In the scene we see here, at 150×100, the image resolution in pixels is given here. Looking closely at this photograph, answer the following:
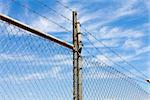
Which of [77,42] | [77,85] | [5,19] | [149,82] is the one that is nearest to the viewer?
[5,19]

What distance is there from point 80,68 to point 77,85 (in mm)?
1641

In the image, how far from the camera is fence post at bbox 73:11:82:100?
45.1 metres

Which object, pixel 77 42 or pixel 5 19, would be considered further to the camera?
pixel 77 42

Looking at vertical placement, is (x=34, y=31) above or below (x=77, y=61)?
above

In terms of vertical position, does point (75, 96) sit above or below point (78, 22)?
below

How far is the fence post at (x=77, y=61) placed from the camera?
1774 inches

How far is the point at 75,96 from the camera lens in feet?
147

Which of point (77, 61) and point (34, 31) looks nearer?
point (34, 31)

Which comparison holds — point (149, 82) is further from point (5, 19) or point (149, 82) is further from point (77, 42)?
point (5, 19)

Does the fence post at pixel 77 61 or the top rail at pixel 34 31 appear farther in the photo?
the fence post at pixel 77 61

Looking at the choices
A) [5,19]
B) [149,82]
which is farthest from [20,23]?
[149,82]

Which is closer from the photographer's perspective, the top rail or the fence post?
the top rail

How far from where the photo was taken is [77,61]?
46.9 m

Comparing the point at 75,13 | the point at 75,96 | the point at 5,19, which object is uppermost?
the point at 75,13
